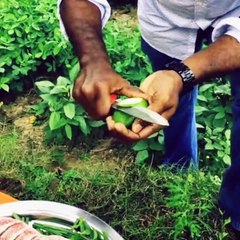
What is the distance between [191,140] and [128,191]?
1.42 feet

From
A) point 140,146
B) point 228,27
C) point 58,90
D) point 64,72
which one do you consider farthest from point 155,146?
point 228,27

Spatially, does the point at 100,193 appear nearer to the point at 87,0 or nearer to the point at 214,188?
the point at 214,188

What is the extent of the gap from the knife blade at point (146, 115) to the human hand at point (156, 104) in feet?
0.14

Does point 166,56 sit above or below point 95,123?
above

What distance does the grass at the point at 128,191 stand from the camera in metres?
3.17

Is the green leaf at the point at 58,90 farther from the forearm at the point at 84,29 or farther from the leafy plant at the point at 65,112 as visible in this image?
the forearm at the point at 84,29

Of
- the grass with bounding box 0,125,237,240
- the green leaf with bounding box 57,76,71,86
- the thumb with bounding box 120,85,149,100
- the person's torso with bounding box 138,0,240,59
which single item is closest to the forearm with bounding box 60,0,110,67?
the thumb with bounding box 120,85,149,100

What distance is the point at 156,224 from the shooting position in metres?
3.20

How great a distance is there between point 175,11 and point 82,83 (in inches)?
27.2

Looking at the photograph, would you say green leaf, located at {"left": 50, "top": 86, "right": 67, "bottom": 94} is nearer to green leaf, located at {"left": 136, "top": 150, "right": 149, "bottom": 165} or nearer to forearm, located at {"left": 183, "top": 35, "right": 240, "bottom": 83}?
green leaf, located at {"left": 136, "top": 150, "right": 149, "bottom": 165}

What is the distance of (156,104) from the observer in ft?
7.75

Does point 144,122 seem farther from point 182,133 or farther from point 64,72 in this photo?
point 64,72

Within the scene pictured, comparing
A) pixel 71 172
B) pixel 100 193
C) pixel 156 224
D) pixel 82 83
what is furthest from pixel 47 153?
pixel 82 83

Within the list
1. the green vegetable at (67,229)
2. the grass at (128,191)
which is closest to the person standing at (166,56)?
the grass at (128,191)
